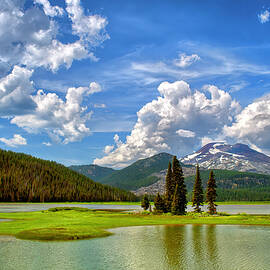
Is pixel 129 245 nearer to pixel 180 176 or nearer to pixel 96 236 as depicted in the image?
pixel 96 236

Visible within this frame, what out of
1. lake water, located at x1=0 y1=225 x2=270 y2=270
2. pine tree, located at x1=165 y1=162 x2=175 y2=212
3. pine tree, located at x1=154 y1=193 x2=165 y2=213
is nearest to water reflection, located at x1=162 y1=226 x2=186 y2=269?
lake water, located at x1=0 y1=225 x2=270 y2=270

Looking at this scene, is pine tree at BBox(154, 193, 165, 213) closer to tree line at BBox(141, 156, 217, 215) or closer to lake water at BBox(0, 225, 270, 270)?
tree line at BBox(141, 156, 217, 215)

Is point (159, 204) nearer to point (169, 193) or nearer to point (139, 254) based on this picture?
point (169, 193)

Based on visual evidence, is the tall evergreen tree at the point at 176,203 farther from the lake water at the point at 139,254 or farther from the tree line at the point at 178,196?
the lake water at the point at 139,254

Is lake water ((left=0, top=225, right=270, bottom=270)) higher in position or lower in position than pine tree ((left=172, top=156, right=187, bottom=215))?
lower

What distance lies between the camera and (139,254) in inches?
1315

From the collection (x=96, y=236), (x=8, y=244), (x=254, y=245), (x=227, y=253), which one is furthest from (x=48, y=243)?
(x=254, y=245)

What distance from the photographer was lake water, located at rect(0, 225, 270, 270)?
28266 millimetres

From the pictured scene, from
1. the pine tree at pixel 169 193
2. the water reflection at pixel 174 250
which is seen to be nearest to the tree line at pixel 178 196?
the pine tree at pixel 169 193

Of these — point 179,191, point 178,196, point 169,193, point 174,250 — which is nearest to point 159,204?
point 169,193

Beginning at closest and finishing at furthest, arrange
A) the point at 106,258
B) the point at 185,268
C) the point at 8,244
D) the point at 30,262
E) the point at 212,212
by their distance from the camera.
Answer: the point at 185,268 → the point at 30,262 → the point at 106,258 → the point at 8,244 → the point at 212,212

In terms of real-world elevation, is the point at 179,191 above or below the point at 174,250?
above

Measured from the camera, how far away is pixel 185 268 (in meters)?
27.4

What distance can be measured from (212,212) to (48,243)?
73.2 meters
